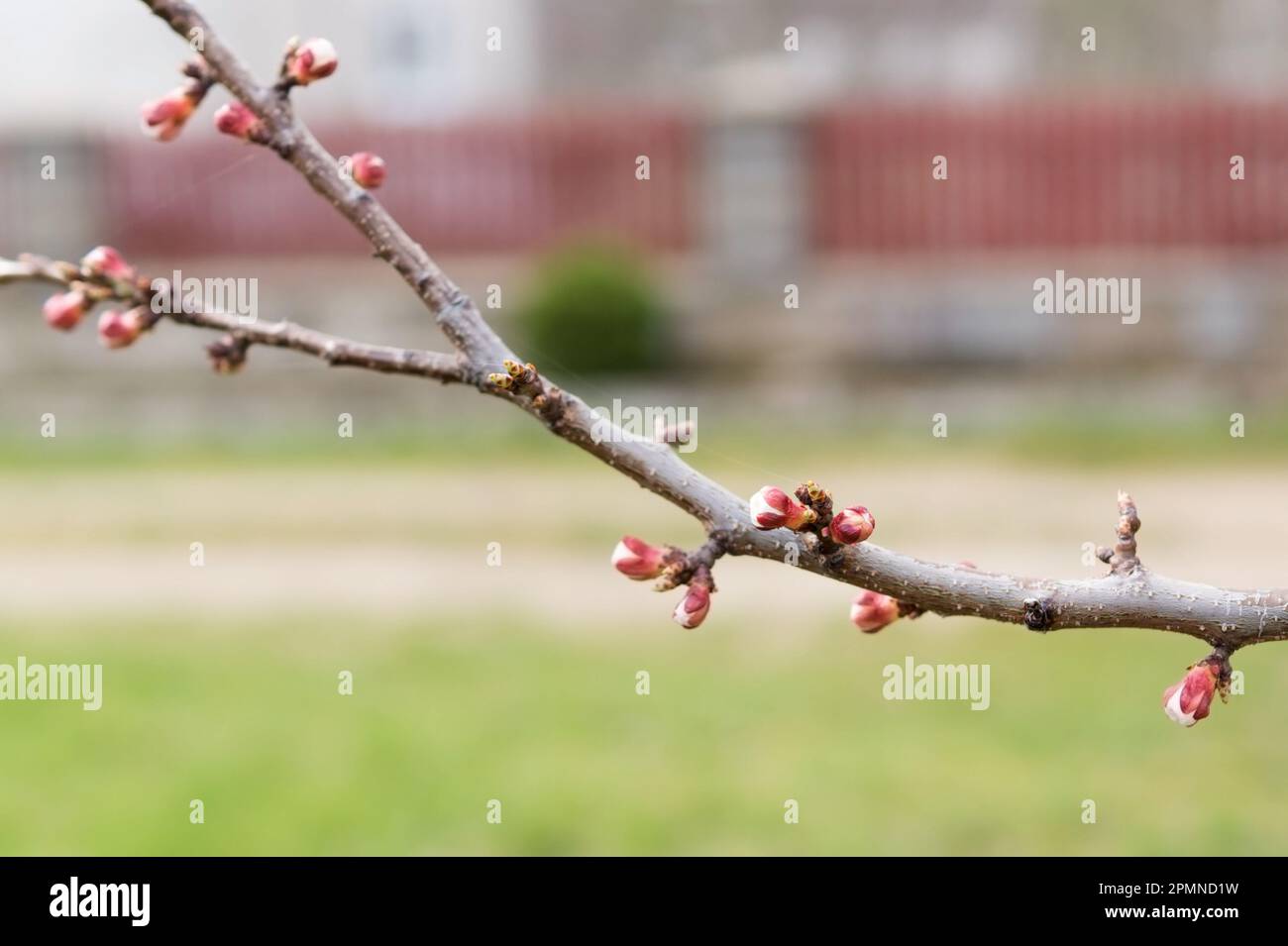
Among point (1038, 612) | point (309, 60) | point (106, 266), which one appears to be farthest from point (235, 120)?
point (1038, 612)

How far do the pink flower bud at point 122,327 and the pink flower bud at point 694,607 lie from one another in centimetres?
66

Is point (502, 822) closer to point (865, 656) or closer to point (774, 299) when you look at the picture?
point (865, 656)

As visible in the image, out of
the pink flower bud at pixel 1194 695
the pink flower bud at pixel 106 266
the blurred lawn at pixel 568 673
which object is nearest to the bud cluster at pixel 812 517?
the pink flower bud at pixel 1194 695

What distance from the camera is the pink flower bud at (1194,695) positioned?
1289 millimetres

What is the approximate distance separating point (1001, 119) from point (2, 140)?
8.70 metres

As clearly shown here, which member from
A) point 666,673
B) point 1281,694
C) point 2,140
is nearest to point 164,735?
point 666,673

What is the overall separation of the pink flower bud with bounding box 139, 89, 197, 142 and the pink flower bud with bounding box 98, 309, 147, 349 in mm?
198

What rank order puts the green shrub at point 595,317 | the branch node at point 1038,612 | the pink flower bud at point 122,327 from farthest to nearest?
the green shrub at point 595,317 < the pink flower bud at point 122,327 < the branch node at point 1038,612

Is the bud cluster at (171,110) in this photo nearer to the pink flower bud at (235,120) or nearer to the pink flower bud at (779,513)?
the pink flower bud at (235,120)

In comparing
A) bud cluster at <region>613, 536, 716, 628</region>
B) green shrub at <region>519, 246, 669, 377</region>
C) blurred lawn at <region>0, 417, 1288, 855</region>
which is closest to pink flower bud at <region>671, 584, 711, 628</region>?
bud cluster at <region>613, 536, 716, 628</region>

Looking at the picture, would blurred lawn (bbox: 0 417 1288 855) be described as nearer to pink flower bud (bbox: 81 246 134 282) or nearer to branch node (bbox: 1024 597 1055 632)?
pink flower bud (bbox: 81 246 134 282)

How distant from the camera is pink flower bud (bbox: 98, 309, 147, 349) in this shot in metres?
1.60

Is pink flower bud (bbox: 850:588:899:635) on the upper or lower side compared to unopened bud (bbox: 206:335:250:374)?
lower

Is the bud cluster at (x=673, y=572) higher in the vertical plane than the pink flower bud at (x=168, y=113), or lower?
lower
